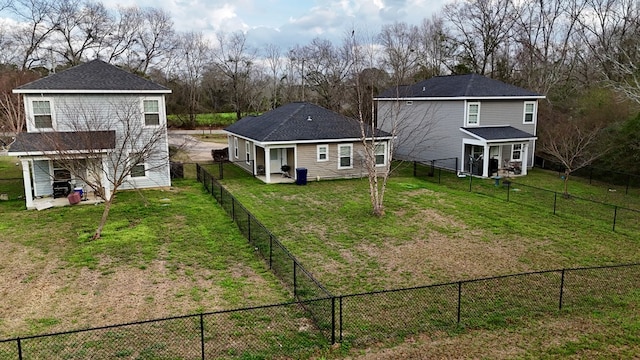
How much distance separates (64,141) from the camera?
60.2 ft

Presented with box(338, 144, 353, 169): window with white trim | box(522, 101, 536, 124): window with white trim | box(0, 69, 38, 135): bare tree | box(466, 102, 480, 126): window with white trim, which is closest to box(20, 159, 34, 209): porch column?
box(0, 69, 38, 135): bare tree

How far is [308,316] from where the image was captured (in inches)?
373

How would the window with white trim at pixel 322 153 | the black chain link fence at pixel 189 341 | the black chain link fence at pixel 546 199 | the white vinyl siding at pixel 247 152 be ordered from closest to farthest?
the black chain link fence at pixel 189 341 < the black chain link fence at pixel 546 199 < the window with white trim at pixel 322 153 < the white vinyl siding at pixel 247 152

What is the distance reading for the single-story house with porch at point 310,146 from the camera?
2444 centimetres

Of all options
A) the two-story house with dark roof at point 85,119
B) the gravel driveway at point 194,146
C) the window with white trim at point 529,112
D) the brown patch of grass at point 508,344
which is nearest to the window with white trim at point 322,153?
the two-story house with dark roof at point 85,119

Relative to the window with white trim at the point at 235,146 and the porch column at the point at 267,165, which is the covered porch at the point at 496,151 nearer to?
the porch column at the point at 267,165

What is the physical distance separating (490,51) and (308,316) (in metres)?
41.8

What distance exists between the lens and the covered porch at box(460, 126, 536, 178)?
85.6 feet

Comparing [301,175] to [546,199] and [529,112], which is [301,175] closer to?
[546,199]

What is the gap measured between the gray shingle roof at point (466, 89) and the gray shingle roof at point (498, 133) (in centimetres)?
194

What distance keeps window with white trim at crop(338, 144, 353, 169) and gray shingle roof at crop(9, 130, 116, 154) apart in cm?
1151

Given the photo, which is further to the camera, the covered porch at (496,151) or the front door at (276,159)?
the front door at (276,159)

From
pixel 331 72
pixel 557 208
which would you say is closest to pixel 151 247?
pixel 557 208

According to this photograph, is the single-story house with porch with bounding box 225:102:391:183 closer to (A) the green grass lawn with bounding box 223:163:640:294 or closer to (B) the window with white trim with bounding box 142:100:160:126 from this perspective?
(A) the green grass lawn with bounding box 223:163:640:294
